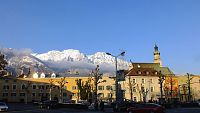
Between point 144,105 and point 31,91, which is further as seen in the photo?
point 31,91

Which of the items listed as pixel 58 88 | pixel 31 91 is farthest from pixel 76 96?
pixel 31 91

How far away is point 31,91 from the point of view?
150750 millimetres

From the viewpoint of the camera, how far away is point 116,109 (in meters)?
58.2

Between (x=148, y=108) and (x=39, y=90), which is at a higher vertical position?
(x=39, y=90)

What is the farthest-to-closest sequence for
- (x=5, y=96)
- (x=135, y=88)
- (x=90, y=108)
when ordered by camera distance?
(x=5, y=96)
(x=135, y=88)
(x=90, y=108)

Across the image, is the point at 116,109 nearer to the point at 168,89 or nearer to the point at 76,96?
the point at 168,89

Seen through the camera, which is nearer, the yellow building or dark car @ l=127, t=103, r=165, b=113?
dark car @ l=127, t=103, r=165, b=113

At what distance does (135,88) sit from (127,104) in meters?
81.2

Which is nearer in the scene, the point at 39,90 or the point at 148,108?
the point at 148,108

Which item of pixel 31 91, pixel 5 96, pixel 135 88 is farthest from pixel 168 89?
pixel 5 96

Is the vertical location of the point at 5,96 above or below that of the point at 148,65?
below

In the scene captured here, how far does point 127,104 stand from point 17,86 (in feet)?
324

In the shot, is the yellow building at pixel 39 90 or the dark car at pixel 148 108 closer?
the dark car at pixel 148 108

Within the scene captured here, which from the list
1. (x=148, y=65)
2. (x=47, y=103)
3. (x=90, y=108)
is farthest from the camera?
(x=148, y=65)
